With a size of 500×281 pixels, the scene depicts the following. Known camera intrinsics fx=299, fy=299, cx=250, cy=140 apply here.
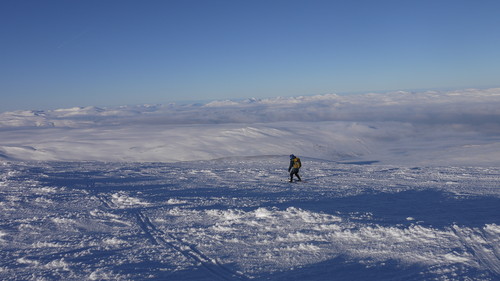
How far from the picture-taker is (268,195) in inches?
484

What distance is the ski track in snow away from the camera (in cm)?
612

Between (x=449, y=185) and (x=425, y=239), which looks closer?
(x=425, y=239)

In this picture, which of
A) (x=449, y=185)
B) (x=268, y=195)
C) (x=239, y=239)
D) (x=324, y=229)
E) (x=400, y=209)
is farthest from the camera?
(x=449, y=185)

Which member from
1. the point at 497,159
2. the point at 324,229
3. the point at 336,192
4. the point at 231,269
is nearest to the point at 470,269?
the point at 324,229

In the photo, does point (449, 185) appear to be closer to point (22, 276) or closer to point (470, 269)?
point (470, 269)

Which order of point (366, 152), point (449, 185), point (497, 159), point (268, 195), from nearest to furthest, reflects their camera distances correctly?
point (268, 195), point (449, 185), point (497, 159), point (366, 152)

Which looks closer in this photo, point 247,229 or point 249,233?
point 249,233

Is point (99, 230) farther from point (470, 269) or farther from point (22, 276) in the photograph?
point (470, 269)

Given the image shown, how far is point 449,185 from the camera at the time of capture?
1491 centimetres

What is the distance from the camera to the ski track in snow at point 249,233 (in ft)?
20.1

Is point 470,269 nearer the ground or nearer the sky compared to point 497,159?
nearer the sky

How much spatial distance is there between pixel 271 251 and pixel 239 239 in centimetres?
105

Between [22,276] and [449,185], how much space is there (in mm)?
17023

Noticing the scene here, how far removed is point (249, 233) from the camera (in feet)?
26.4
